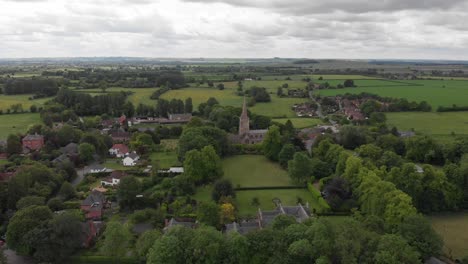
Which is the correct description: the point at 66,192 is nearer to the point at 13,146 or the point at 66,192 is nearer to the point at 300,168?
the point at 13,146

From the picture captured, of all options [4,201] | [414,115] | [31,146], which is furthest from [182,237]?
[414,115]

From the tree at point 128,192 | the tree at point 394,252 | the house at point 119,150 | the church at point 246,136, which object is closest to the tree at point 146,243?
the tree at point 128,192

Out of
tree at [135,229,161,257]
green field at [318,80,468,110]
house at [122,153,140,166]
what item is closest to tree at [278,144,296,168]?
house at [122,153,140,166]

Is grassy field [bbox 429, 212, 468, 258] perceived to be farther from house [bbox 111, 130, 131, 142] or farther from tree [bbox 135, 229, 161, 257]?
house [bbox 111, 130, 131, 142]

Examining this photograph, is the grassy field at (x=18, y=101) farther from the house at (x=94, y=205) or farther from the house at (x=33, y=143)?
the house at (x=94, y=205)

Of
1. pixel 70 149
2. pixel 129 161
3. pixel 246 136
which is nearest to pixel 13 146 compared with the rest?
pixel 70 149

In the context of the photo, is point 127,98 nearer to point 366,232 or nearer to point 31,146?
point 31,146
